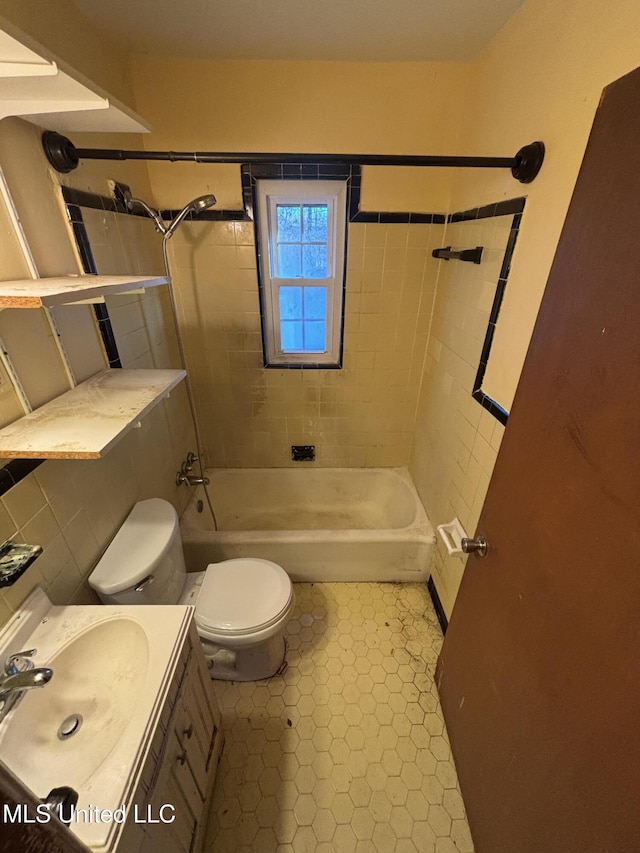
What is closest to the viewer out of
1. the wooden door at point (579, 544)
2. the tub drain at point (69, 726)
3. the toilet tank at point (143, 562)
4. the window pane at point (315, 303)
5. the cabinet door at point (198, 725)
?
the wooden door at point (579, 544)

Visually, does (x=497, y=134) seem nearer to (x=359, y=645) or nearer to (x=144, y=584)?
(x=144, y=584)

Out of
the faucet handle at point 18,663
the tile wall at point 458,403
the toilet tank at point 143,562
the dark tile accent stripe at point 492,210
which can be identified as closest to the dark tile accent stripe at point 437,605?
the tile wall at point 458,403

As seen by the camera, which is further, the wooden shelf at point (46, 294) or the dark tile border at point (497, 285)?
the dark tile border at point (497, 285)

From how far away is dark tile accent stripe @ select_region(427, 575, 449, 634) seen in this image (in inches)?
66.4

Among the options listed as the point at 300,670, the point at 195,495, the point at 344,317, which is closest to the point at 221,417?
the point at 195,495

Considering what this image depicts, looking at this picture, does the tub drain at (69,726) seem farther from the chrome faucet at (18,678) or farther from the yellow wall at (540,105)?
the yellow wall at (540,105)

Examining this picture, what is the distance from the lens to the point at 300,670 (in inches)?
60.8

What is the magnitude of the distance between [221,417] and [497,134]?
1.86 meters

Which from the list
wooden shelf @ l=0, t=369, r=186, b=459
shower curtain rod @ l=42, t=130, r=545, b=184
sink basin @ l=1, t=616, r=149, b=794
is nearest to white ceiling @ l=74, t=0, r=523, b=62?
shower curtain rod @ l=42, t=130, r=545, b=184

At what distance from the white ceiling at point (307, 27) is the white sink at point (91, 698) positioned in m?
1.86

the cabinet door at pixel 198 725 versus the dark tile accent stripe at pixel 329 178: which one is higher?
the dark tile accent stripe at pixel 329 178

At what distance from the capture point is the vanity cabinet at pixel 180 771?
0.72m

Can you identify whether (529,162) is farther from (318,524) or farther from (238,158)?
(318,524)

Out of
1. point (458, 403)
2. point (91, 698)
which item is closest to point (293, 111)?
point (458, 403)
